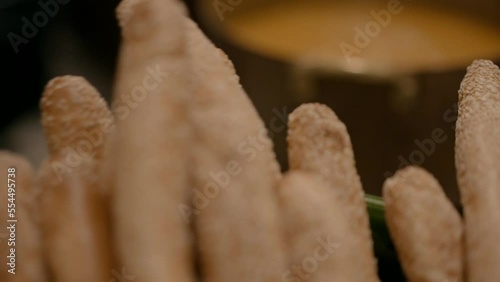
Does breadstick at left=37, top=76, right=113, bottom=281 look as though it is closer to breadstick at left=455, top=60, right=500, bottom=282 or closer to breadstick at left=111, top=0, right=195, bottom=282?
breadstick at left=111, top=0, right=195, bottom=282

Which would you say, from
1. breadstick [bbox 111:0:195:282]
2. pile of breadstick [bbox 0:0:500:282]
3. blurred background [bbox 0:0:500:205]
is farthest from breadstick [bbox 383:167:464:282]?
blurred background [bbox 0:0:500:205]

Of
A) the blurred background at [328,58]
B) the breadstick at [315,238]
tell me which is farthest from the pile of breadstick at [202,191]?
the blurred background at [328,58]

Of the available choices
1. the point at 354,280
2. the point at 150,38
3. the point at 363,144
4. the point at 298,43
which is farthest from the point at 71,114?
the point at 298,43

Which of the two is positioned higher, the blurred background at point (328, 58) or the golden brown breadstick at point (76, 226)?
the golden brown breadstick at point (76, 226)

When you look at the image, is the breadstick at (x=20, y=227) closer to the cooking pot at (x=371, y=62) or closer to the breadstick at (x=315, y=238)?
the breadstick at (x=315, y=238)

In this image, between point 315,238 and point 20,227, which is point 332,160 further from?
point 20,227

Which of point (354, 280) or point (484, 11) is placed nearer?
point (354, 280)

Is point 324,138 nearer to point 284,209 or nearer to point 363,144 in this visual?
point 284,209
